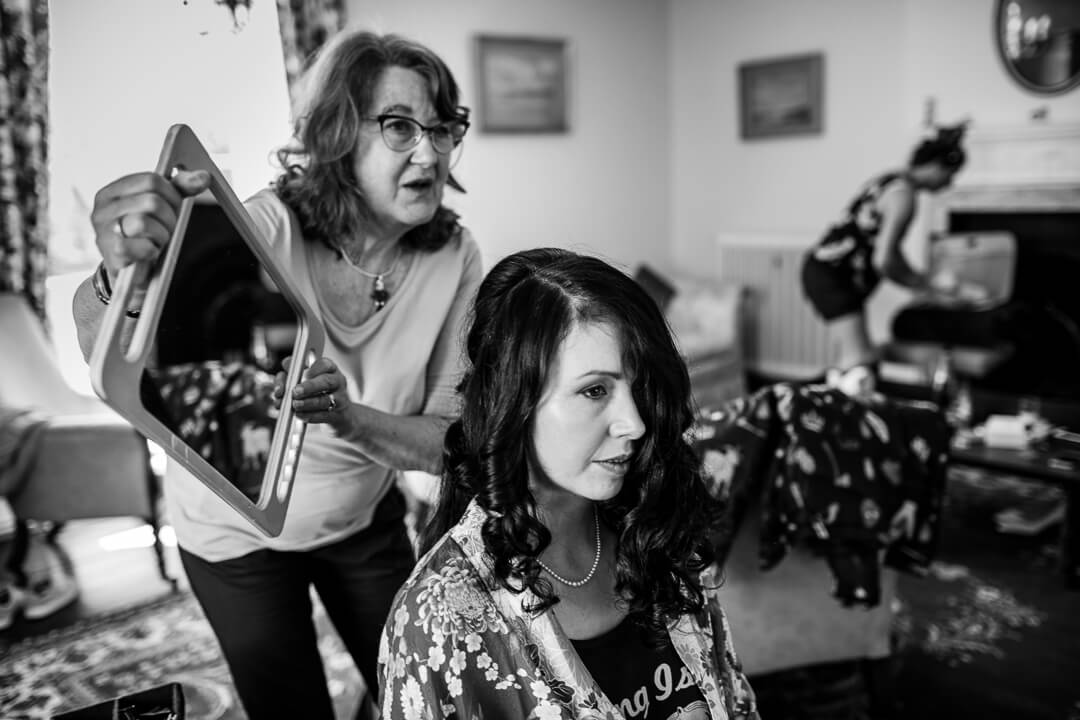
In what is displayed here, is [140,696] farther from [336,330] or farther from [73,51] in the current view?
[73,51]

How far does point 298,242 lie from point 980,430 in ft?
8.85

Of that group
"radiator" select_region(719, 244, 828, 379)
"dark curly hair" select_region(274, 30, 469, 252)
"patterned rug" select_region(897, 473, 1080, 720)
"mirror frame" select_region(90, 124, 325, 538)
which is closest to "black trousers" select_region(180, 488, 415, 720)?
"mirror frame" select_region(90, 124, 325, 538)

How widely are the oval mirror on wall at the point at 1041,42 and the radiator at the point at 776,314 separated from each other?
143 cm

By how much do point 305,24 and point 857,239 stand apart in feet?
8.96

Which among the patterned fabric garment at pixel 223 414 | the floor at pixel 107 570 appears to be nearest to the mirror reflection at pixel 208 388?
the patterned fabric garment at pixel 223 414

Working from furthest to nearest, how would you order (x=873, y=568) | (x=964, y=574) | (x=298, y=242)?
(x=964, y=574) → (x=873, y=568) → (x=298, y=242)

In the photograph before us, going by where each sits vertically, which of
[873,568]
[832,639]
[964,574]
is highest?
[873,568]

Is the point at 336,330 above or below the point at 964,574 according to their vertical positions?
above

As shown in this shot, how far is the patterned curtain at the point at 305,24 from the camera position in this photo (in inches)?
169

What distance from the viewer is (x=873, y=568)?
6.38ft

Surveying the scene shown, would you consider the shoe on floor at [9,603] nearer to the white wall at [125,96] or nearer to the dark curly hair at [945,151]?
the white wall at [125,96]

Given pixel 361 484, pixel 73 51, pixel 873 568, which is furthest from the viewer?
pixel 873 568

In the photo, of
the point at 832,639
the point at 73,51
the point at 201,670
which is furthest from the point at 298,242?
the point at 201,670

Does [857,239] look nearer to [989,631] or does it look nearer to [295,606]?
[989,631]
